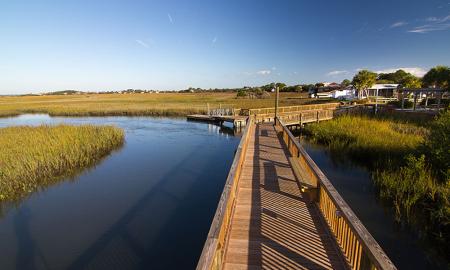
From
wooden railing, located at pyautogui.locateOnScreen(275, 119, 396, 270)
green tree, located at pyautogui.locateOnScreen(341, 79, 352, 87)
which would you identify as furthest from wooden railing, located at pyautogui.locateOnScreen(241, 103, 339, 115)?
green tree, located at pyautogui.locateOnScreen(341, 79, 352, 87)

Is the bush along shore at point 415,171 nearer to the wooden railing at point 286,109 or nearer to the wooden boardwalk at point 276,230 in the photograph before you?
the wooden boardwalk at point 276,230

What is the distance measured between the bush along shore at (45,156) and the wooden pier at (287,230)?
10.3 m

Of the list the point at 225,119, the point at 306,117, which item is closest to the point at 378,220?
the point at 306,117

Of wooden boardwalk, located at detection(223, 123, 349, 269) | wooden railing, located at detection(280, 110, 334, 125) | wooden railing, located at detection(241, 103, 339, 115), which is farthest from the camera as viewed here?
wooden railing, located at detection(280, 110, 334, 125)

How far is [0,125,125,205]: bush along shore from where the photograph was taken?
11.8 meters

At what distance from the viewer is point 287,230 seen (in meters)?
5.57

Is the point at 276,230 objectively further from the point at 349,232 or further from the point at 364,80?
the point at 364,80

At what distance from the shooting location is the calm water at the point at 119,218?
7.28m

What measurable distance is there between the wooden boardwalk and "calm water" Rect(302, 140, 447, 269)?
2753 mm

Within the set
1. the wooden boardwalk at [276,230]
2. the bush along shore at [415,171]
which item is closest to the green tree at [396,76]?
the bush along shore at [415,171]

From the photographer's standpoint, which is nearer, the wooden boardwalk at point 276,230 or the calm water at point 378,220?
the wooden boardwalk at point 276,230

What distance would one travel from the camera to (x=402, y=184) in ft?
31.8

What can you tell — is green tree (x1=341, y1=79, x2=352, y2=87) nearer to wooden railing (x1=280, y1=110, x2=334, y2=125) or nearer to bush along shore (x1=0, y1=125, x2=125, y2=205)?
wooden railing (x1=280, y1=110, x2=334, y2=125)

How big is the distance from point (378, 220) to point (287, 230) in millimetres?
4976
